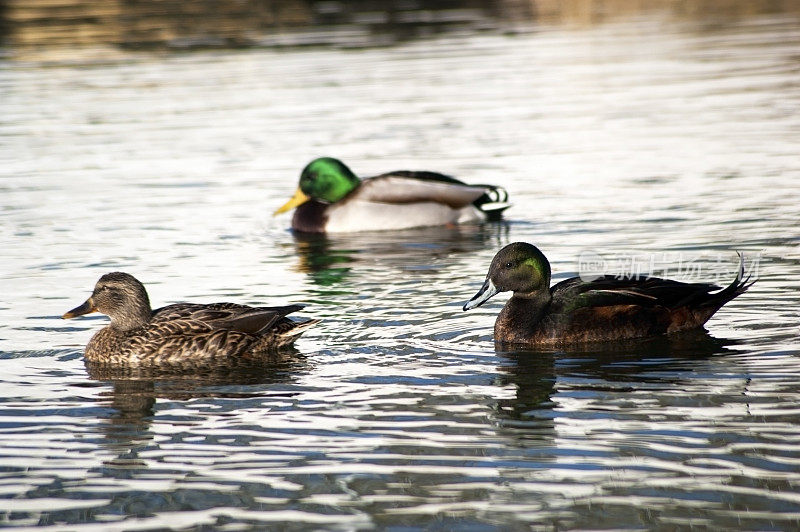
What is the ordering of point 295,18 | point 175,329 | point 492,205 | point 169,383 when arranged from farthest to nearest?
point 295,18 < point 492,205 < point 175,329 < point 169,383

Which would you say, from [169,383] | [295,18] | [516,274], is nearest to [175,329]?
[169,383]

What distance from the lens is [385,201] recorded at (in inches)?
624

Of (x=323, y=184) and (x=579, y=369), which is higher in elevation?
(x=323, y=184)

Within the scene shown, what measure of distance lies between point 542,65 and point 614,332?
20117 millimetres

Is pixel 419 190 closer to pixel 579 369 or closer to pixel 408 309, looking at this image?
pixel 408 309

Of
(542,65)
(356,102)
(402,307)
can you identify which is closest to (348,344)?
(402,307)

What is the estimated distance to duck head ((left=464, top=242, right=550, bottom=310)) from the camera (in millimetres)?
9977

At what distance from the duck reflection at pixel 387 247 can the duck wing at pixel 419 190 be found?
1.10 ft

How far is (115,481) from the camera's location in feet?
23.2

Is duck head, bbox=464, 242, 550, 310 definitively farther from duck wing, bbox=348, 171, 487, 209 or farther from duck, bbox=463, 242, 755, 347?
duck wing, bbox=348, 171, 487, 209

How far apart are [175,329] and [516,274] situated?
7.92ft

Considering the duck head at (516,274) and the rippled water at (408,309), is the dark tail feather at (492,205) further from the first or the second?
the duck head at (516,274)

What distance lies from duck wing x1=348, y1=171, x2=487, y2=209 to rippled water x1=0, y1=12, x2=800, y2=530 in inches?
16.9

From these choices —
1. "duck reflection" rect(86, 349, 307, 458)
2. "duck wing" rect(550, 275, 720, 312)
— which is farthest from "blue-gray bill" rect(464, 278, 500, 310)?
"duck reflection" rect(86, 349, 307, 458)
